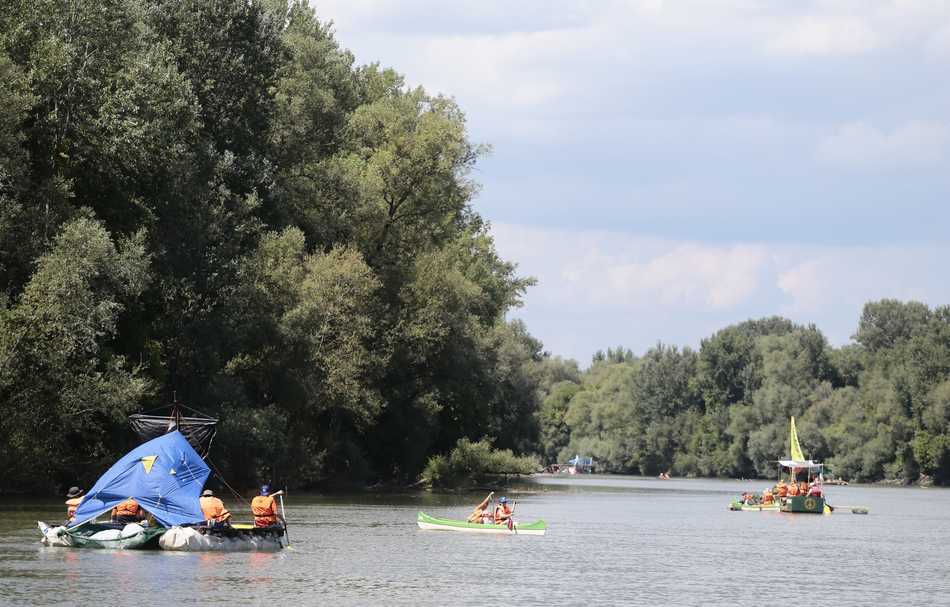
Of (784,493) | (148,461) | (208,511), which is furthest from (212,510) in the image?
(784,493)

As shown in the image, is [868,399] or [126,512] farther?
[868,399]

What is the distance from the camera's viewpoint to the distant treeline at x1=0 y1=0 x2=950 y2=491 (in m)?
57.2

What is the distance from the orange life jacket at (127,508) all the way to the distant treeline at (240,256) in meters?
11.3

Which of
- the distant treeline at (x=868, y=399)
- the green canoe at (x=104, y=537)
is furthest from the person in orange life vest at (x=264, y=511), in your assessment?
the distant treeline at (x=868, y=399)

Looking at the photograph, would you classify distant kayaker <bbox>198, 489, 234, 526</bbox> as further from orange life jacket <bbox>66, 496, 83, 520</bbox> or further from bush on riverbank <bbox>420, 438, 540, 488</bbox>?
bush on riverbank <bbox>420, 438, 540, 488</bbox>

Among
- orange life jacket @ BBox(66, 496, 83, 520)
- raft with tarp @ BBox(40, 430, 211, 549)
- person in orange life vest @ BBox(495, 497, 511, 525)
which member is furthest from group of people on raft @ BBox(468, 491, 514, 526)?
orange life jacket @ BBox(66, 496, 83, 520)

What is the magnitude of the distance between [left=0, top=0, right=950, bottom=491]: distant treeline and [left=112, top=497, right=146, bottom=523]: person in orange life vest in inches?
445

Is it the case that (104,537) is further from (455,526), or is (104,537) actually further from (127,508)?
(455,526)

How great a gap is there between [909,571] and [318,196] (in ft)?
Result: 144

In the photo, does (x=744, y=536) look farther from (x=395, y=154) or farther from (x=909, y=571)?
(x=395, y=154)

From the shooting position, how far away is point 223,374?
73.6 m

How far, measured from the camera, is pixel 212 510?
46031 mm

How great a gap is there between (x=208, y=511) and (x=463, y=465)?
179 feet

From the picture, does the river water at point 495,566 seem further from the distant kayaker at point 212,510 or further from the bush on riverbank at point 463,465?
the bush on riverbank at point 463,465
